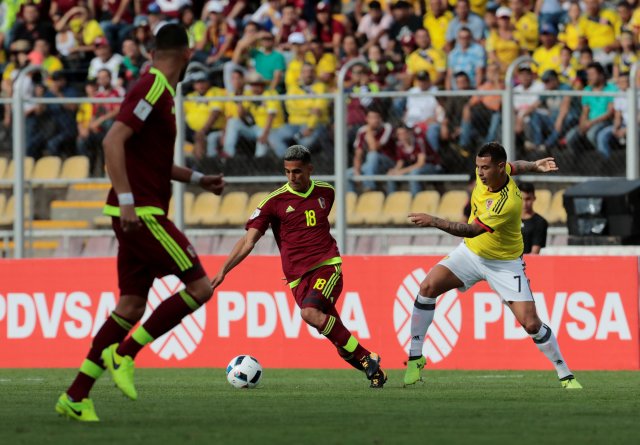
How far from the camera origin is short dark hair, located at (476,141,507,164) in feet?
40.3

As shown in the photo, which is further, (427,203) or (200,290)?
(427,203)

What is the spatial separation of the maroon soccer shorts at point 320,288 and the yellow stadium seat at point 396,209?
473cm

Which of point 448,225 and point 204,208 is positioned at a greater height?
point 448,225

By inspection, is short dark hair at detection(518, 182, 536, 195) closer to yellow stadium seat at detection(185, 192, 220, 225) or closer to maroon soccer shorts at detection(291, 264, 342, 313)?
maroon soccer shorts at detection(291, 264, 342, 313)

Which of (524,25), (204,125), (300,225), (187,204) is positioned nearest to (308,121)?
(204,125)

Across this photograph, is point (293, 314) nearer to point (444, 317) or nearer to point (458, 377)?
point (444, 317)

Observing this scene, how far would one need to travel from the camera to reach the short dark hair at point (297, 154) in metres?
12.5

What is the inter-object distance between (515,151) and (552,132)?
540 millimetres

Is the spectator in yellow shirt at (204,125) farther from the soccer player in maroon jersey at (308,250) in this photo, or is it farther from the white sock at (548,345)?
the white sock at (548,345)

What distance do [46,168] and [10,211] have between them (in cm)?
71

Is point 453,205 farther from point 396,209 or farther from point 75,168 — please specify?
point 75,168

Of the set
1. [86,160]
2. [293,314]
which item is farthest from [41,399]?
[86,160]

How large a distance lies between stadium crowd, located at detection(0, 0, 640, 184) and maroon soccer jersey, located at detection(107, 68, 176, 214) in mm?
8377

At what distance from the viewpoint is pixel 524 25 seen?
69.6ft
